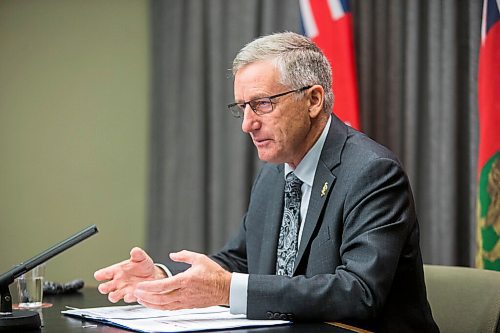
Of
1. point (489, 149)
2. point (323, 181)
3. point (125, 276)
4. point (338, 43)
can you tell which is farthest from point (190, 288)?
point (338, 43)

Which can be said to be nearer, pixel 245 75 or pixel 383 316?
pixel 383 316

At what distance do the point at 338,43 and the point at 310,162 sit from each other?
118 centimetres

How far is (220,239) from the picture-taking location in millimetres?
Answer: 4273

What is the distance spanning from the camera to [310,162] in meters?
2.58

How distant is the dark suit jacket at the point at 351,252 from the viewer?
2.10 metres

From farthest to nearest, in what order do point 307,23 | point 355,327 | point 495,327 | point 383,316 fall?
point 307,23 < point 495,327 < point 383,316 < point 355,327

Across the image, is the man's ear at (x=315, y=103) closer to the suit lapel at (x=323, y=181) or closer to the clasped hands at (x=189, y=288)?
the suit lapel at (x=323, y=181)

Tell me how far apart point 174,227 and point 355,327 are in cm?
243

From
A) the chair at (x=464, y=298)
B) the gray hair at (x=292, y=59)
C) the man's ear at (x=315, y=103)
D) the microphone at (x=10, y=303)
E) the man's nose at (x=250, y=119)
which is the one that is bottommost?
the chair at (x=464, y=298)

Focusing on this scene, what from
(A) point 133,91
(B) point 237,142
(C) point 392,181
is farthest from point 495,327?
(A) point 133,91

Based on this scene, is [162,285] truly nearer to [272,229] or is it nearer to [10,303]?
[10,303]

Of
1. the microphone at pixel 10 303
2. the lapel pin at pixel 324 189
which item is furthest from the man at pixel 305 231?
the microphone at pixel 10 303

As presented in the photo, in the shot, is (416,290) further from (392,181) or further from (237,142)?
(237,142)

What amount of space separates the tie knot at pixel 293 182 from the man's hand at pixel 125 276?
20.2 inches
